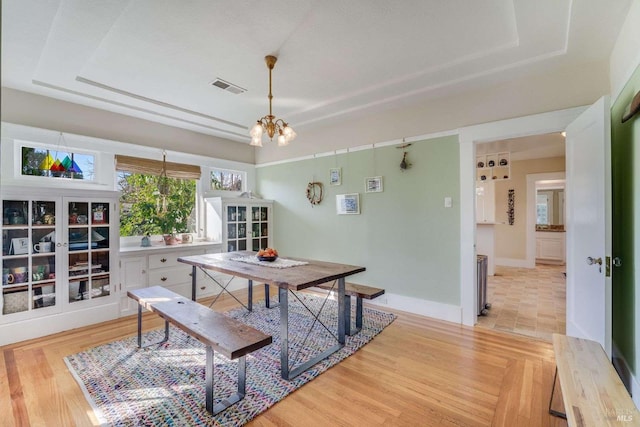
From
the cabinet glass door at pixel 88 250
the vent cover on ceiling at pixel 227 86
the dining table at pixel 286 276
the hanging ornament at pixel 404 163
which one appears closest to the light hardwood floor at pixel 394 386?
the dining table at pixel 286 276

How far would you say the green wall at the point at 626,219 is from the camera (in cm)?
212

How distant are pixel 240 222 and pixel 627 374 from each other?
14.9 ft

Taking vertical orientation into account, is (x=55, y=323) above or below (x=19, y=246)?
below

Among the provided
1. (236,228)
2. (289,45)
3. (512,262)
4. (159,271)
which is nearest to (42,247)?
(159,271)

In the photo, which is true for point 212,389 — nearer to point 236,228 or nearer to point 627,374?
point 627,374

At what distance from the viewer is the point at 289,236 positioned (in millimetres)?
5289

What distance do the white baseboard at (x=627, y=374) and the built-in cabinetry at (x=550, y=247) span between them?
5679 mm

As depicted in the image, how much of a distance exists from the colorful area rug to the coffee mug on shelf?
122 centimetres

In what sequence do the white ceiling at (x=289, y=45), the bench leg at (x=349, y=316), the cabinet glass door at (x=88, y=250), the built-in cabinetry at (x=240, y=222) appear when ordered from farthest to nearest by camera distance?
1. the built-in cabinetry at (x=240, y=222)
2. the cabinet glass door at (x=88, y=250)
3. the bench leg at (x=349, y=316)
4. the white ceiling at (x=289, y=45)

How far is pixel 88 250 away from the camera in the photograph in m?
3.56

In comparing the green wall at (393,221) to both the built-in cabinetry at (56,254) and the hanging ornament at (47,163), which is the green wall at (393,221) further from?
the hanging ornament at (47,163)

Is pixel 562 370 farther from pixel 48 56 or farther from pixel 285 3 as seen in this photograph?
pixel 48 56

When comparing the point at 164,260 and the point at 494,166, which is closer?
the point at 164,260

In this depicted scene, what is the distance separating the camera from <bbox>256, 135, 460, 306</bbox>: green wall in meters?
3.64
